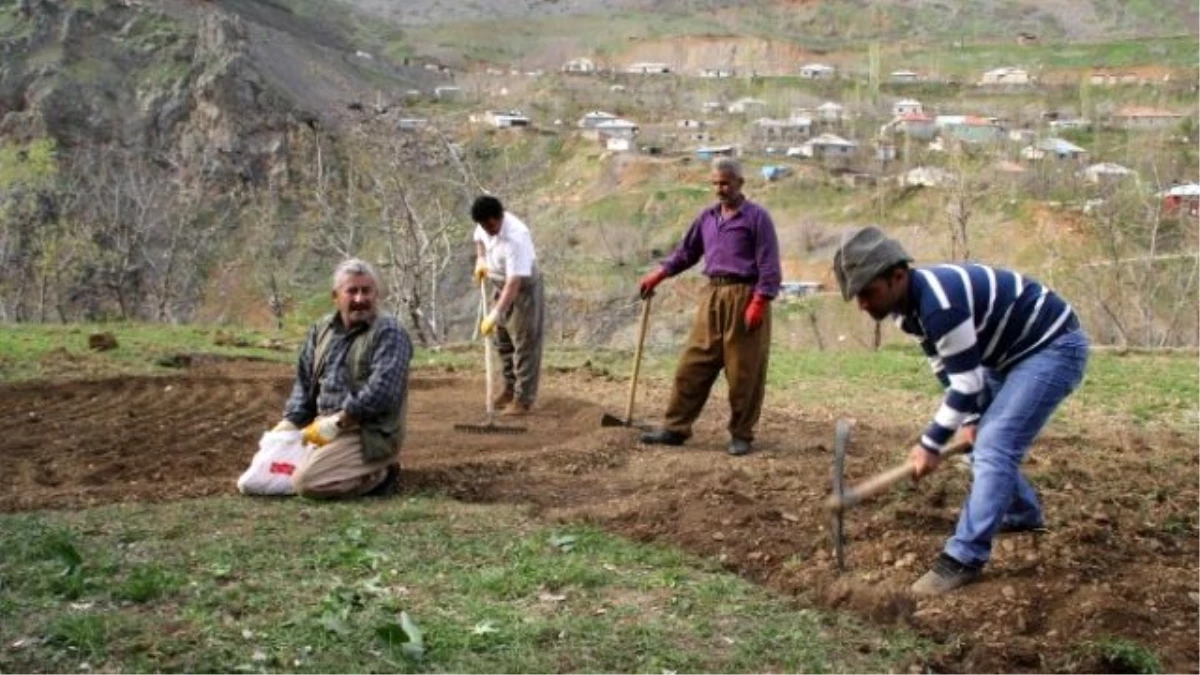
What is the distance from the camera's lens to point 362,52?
87.4 meters

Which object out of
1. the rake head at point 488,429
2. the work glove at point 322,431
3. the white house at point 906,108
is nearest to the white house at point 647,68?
the white house at point 906,108

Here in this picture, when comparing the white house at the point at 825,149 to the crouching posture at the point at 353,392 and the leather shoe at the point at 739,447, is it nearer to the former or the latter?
the leather shoe at the point at 739,447

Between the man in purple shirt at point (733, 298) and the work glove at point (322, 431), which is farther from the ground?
the man in purple shirt at point (733, 298)

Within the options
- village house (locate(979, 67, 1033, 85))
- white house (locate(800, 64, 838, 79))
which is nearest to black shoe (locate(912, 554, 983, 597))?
village house (locate(979, 67, 1033, 85))

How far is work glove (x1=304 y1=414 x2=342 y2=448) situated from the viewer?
6.43 m

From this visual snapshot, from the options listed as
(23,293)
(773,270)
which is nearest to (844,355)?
(773,270)

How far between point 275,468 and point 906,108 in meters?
78.9

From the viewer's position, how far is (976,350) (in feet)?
15.0

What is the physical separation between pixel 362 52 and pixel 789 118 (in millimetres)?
31419

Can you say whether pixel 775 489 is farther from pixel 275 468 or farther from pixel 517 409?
pixel 517 409

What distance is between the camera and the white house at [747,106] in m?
82.6

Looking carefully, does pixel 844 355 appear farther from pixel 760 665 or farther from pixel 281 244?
pixel 281 244

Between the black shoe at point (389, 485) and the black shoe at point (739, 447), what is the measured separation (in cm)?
221

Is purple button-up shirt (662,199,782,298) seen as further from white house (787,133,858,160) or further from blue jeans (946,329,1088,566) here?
white house (787,133,858,160)
